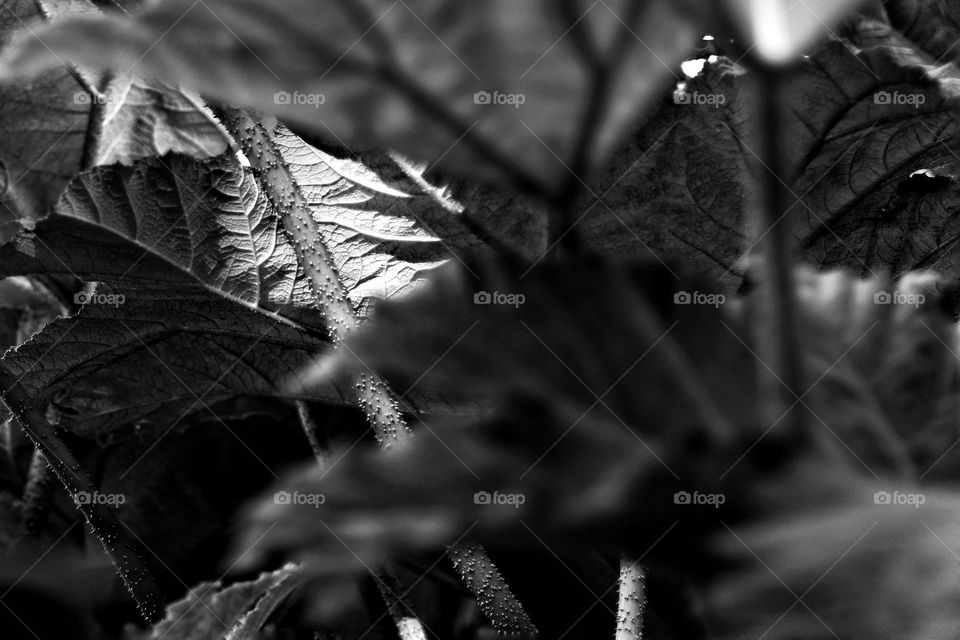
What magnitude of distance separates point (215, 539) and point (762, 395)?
0.41 metres

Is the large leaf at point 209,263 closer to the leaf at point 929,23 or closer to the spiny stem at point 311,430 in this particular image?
the spiny stem at point 311,430

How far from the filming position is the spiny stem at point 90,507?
40 centimetres

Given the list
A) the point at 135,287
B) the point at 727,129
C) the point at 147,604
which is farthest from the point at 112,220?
the point at 727,129

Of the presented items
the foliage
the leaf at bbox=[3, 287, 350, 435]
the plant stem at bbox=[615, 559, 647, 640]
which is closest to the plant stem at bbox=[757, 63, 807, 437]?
the foliage

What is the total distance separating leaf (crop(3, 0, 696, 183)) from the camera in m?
0.17

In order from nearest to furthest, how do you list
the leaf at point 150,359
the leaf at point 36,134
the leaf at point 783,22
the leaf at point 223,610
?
the leaf at point 783,22, the leaf at point 223,610, the leaf at point 150,359, the leaf at point 36,134

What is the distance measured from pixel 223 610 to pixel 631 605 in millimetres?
152

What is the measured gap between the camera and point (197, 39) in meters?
0.17

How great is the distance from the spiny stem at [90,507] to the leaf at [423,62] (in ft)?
0.92

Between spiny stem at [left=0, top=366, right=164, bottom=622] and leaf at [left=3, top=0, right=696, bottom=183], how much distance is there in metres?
0.28

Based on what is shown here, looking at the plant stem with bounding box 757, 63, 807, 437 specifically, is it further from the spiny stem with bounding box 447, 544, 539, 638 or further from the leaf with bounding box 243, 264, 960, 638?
the spiny stem with bounding box 447, 544, 539, 638

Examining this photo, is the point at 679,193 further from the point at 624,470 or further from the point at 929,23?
the point at 624,470

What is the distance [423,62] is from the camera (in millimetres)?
183

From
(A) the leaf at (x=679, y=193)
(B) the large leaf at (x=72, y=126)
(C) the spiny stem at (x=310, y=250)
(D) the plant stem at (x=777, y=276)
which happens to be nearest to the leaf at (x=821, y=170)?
(A) the leaf at (x=679, y=193)
